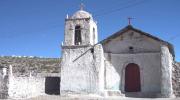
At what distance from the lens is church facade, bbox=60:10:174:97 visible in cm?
2342

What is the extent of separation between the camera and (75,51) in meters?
24.3

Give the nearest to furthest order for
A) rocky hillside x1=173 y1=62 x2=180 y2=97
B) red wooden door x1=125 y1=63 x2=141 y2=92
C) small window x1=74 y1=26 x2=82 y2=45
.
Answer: rocky hillside x1=173 y1=62 x2=180 y2=97, red wooden door x1=125 y1=63 x2=141 y2=92, small window x1=74 y1=26 x2=82 y2=45

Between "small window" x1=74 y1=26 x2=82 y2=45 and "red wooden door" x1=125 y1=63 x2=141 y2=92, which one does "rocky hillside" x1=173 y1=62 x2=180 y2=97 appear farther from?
"small window" x1=74 y1=26 x2=82 y2=45

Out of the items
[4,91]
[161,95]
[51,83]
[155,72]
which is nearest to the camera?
[4,91]

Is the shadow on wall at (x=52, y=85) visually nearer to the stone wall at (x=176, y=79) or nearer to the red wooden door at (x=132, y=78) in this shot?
the red wooden door at (x=132, y=78)

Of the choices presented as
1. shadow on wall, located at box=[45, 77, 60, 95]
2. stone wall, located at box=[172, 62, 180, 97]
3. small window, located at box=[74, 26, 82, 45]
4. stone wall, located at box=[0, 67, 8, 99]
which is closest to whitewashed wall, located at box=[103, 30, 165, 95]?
stone wall, located at box=[172, 62, 180, 97]

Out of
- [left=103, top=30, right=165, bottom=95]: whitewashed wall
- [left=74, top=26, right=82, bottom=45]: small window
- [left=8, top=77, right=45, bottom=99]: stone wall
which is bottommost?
[left=8, top=77, right=45, bottom=99]: stone wall

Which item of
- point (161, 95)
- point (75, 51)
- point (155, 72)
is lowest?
point (161, 95)

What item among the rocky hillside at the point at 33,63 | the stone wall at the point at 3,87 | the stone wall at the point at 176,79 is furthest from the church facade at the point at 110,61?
the rocky hillside at the point at 33,63

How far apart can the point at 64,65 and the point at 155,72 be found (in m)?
7.00

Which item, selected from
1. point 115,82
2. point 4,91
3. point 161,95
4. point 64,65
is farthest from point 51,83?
point 161,95

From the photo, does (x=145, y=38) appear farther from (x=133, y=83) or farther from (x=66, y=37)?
(x=66, y=37)

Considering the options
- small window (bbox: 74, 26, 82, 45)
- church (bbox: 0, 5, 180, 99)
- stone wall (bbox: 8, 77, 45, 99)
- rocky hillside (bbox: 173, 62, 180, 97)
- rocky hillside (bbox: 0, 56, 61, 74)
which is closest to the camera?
stone wall (bbox: 8, 77, 45, 99)

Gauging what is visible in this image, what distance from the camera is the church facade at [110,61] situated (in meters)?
23.4
